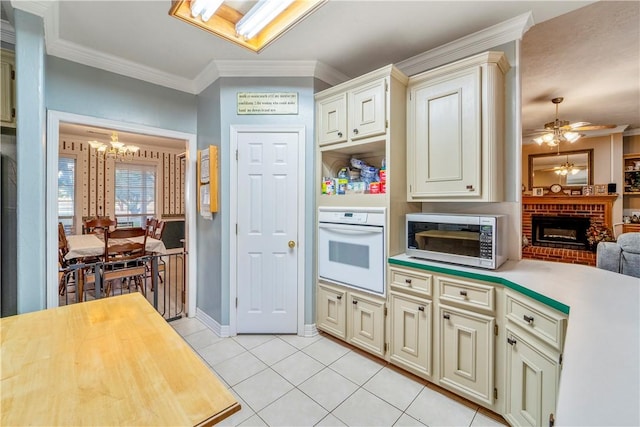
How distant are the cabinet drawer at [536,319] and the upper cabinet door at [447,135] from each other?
735 mm

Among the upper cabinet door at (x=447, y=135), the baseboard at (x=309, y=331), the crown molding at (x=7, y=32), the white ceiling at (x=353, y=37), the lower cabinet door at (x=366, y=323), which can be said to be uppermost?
the white ceiling at (x=353, y=37)

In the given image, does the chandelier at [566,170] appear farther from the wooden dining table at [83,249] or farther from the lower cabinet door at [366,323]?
the wooden dining table at [83,249]

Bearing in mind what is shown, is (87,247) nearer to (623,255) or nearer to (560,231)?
(623,255)

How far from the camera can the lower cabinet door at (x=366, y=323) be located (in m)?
2.21

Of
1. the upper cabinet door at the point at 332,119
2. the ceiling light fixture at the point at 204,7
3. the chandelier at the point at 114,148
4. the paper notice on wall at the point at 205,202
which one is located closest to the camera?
the ceiling light fixture at the point at 204,7

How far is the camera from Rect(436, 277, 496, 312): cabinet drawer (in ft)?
5.56

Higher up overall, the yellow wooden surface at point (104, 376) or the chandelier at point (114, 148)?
the chandelier at point (114, 148)

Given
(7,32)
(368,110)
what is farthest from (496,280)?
(7,32)

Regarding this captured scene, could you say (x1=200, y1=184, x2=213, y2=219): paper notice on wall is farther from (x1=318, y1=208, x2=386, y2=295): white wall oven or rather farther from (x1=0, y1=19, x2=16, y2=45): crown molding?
(x1=0, y1=19, x2=16, y2=45): crown molding

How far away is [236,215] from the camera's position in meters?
2.65

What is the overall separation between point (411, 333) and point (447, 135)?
4.75ft

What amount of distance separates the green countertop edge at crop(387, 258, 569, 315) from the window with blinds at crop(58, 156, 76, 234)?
246 inches

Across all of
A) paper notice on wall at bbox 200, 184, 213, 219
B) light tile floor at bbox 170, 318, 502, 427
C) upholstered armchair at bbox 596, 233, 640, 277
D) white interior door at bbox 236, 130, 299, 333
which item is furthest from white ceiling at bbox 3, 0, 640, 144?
light tile floor at bbox 170, 318, 502, 427

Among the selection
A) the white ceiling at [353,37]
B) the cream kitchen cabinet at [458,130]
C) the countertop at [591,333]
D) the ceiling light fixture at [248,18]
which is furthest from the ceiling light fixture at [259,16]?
the countertop at [591,333]
